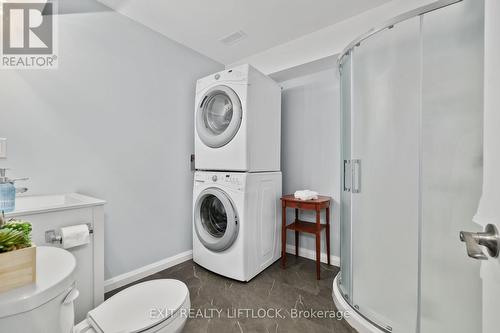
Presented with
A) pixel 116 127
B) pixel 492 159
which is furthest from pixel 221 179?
pixel 492 159

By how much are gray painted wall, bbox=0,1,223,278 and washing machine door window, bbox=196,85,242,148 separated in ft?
1.02

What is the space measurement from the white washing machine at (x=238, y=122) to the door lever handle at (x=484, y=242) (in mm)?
1505

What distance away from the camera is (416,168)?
1.30m

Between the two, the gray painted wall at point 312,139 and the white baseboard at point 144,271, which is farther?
the gray painted wall at point 312,139

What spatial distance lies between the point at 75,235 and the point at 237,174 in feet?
3.78

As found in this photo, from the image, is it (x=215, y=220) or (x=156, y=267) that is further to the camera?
(x=215, y=220)

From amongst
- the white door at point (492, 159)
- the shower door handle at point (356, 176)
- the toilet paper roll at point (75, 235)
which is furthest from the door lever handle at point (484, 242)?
the toilet paper roll at point (75, 235)

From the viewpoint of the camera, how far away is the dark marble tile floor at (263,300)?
1.43 meters

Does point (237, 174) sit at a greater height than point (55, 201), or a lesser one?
greater

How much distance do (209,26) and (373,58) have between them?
4.79 feet

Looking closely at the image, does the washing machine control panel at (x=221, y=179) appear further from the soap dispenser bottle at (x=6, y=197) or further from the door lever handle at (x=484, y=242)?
the door lever handle at (x=484, y=242)

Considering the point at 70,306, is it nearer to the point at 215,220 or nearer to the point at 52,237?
the point at 52,237

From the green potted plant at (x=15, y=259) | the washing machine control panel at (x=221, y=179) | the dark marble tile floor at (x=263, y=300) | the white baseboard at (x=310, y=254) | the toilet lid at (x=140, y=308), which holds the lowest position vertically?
the dark marble tile floor at (x=263, y=300)

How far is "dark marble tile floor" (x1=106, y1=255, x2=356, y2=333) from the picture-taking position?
1429 millimetres
